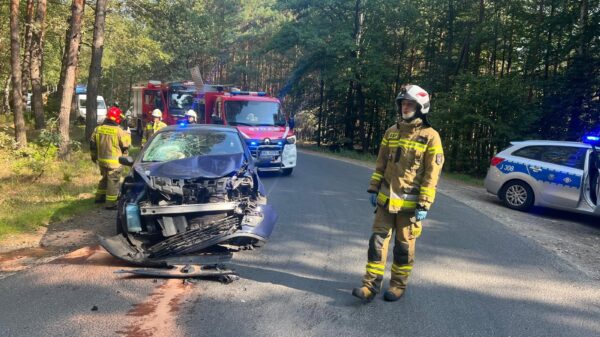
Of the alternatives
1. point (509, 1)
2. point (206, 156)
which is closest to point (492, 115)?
point (509, 1)

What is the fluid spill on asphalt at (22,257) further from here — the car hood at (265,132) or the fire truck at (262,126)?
→ the car hood at (265,132)

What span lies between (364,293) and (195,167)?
265 centimetres

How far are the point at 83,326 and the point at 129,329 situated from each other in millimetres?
392

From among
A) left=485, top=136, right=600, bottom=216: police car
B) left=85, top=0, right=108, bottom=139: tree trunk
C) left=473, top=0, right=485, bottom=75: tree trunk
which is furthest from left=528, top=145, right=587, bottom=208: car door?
left=473, top=0, right=485, bottom=75: tree trunk

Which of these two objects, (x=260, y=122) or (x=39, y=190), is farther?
(x=260, y=122)

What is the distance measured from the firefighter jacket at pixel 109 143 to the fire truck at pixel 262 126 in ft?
14.5

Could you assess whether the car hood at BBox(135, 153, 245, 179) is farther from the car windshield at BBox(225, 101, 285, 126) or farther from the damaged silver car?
the car windshield at BBox(225, 101, 285, 126)

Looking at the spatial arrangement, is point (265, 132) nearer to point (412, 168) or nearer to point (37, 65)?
point (412, 168)

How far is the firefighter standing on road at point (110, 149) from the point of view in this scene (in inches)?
333

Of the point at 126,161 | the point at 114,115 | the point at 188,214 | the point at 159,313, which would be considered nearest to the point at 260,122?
the point at 114,115

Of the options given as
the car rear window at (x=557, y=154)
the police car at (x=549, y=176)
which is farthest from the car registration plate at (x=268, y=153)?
the car rear window at (x=557, y=154)

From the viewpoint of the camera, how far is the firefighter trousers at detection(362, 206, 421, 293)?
472cm

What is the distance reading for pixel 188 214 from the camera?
5559 millimetres

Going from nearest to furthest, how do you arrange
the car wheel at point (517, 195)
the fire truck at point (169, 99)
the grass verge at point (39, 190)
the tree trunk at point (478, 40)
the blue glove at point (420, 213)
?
the blue glove at point (420, 213)
the grass verge at point (39, 190)
the car wheel at point (517, 195)
the fire truck at point (169, 99)
the tree trunk at point (478, 40)
